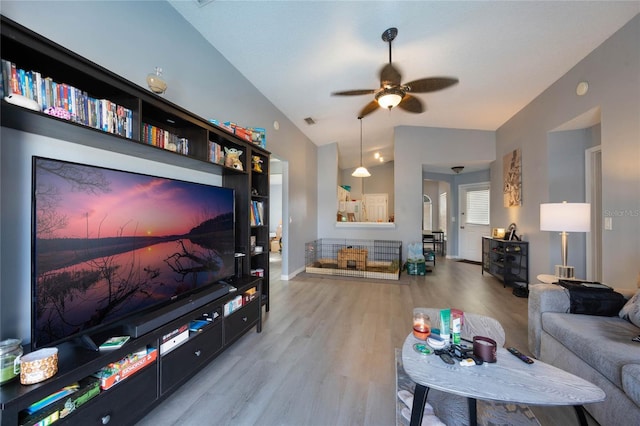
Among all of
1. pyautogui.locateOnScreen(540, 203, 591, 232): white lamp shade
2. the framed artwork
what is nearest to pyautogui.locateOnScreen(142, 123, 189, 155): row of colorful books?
pyautogui.locateOnScreen(540, 203, 591, 232): white lamp shade

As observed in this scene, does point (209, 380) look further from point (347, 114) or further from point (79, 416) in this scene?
point (347, 114)

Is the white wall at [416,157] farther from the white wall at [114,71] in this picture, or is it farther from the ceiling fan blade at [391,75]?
the white wall at [114,71]

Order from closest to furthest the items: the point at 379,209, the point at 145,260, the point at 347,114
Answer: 1. the point at 145,260
2. the point at 347,114
3. the point at 379,209

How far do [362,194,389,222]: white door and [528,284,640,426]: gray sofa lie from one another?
215 inches

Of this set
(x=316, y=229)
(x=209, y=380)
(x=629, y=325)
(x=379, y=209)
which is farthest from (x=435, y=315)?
(x=379, y=209)

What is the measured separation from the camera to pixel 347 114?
4.44m

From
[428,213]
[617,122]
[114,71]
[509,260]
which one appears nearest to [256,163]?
[114,71]

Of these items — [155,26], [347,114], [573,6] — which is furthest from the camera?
[347,114]

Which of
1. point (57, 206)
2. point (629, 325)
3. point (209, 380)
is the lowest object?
point (209, 380)

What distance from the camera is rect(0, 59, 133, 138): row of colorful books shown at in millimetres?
1021

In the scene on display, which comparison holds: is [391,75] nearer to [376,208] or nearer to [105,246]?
[105,246]

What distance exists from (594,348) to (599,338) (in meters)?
0.11

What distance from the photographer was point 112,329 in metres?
1.40

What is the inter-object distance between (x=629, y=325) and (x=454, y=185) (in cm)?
582
